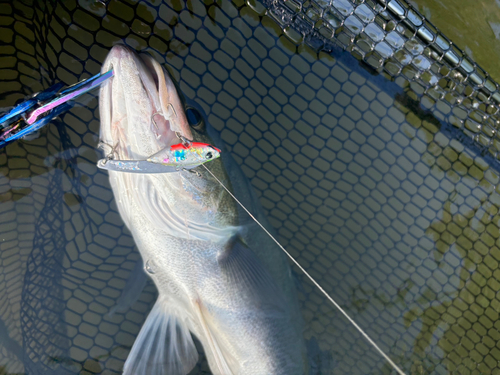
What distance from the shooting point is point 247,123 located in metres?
1.98

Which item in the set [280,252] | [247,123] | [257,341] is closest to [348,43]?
[247,123]

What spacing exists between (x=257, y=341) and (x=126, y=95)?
1231 millimetres

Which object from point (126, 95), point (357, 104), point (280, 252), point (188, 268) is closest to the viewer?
point (126, 95)

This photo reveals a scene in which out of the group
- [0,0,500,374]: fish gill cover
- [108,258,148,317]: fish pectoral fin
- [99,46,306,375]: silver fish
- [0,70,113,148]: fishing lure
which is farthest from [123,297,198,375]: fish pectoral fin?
[0,70,113,148]: fishing lure

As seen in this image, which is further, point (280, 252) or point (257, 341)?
point (280, 252)

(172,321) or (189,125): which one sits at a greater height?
A: (189,125)

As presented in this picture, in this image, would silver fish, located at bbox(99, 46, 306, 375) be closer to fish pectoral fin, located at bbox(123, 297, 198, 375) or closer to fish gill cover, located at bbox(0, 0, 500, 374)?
fish pectoral fin, located at bbox(123, 297, 198, 375)

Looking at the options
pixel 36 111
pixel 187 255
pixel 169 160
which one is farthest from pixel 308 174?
pixel 36 111

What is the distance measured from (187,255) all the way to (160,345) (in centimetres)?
54

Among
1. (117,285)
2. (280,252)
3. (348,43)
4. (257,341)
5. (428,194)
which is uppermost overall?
(348,43)

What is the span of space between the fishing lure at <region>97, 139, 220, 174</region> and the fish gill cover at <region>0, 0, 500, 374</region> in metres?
0.67

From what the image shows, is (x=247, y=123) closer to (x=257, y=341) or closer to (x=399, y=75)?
(x=399, y=75)

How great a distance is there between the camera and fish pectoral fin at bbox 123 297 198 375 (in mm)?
1668

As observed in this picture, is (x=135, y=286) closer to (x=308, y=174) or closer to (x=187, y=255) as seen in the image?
(x=187, y=255)
